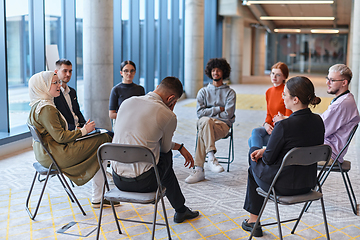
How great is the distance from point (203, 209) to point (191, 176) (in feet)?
2.63

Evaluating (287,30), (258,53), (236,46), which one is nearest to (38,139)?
(236,46)

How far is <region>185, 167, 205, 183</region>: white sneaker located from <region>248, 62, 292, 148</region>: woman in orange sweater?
0.66 m

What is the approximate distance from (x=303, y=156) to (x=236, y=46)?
16712 mm

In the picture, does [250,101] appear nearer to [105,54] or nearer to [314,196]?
[105,54]

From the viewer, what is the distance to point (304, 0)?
14836 millimetres

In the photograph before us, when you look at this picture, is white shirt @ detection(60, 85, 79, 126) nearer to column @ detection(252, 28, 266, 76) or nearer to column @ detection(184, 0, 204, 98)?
column @ detection(184, 0, 204, 98)

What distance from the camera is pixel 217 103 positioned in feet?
15.9

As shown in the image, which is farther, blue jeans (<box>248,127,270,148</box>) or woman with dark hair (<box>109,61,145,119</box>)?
woman with dark hair (<box>109,61,145,119</box>)

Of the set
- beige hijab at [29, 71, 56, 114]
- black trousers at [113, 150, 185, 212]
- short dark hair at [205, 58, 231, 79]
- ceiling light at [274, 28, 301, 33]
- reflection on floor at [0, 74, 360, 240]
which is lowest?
reflection on floor at [0, 74, 360, 240]

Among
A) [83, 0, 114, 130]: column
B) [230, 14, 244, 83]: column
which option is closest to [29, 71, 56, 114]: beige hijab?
[83, 0, 114, 130]: column

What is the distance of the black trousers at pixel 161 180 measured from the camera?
9.34 ft

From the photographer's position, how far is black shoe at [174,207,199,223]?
3.35m

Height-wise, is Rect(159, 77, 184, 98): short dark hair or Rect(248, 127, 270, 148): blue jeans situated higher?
Rect(159, 77, 184, 98): short dark hair

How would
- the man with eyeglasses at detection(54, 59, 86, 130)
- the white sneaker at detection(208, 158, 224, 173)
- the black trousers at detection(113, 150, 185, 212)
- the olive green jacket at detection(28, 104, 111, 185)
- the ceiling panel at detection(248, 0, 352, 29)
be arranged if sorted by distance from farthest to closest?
the ceiling panel at detection(248, 0, 352, 29) → the white sneaker at detection(208, 158, 224, 173) → the man with eyeglasses at detection(54, 59, 86, 130) → the olive green jacket at detection(28, 104, 111, 185) → the black trousers at detection(113, 150, 185, 212)
